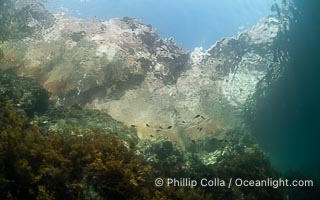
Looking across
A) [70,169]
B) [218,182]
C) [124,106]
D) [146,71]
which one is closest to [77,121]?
[124,106]

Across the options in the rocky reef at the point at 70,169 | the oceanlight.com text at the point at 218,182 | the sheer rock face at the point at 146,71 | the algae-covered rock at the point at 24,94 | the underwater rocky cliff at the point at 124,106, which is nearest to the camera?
the rocky reef at the point at 70,169

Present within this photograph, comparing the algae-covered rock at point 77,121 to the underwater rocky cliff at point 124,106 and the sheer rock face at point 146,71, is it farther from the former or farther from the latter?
the sheer rock face at point 146,71

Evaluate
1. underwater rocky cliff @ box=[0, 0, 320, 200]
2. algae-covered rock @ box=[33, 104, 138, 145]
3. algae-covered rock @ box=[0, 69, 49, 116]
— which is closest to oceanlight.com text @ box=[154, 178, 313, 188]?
underwater rocky cliff @ box=[0, 0, 320, 200]

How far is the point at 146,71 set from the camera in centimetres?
1606

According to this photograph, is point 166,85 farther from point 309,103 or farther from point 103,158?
point 309,103

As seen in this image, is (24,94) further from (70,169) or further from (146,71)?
(146,71)

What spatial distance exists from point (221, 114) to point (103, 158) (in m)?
12.4

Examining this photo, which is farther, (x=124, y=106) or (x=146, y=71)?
(x=146, y=71)

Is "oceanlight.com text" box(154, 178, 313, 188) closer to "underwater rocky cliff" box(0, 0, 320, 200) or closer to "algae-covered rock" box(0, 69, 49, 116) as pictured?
"underwater rocky cliff" box(0, 0, 320, 200)

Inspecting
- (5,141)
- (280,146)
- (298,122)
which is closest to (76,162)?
(5,141)

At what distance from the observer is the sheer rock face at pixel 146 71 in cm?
1393

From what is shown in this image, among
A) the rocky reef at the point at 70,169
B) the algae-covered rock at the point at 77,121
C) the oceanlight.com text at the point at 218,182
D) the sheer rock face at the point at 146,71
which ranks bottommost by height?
the rocky reef at the point at 70,169

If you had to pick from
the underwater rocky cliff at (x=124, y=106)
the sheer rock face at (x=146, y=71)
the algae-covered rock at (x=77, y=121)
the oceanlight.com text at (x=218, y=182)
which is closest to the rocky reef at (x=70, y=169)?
the underwater rocky cliff at (x=124, y=106)

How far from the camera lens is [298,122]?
94.5ft
